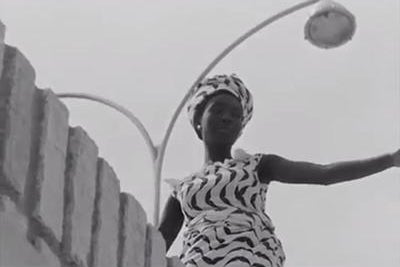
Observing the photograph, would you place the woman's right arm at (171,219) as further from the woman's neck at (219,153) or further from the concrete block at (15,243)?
the concrete block at (15,243)

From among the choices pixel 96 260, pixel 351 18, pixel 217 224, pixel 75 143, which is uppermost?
pixel 351 18

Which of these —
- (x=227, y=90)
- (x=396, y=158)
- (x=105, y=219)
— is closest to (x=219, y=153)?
(x=227, y=90)

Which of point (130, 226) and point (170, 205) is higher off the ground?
point (170, 205)

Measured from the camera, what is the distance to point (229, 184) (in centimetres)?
587

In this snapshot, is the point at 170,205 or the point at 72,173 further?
the point at 170,205

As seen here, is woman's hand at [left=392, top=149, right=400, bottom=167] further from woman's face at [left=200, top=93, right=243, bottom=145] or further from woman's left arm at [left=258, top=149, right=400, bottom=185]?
woman's face at [left=200, top=93, right=243, bottom=145]

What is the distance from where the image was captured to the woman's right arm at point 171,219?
245 inches

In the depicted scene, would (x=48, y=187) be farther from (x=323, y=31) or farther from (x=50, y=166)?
(x=323, y=31)

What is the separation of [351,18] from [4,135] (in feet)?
19.3

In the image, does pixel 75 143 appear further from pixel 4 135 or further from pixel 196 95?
pixel 196 95

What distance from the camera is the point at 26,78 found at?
347cm

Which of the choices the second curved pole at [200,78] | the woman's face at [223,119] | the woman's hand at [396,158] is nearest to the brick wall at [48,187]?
the woman's hand at [396,158]

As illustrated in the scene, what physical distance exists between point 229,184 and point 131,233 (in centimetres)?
193

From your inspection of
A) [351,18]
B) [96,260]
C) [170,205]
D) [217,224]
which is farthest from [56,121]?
[351,18]
